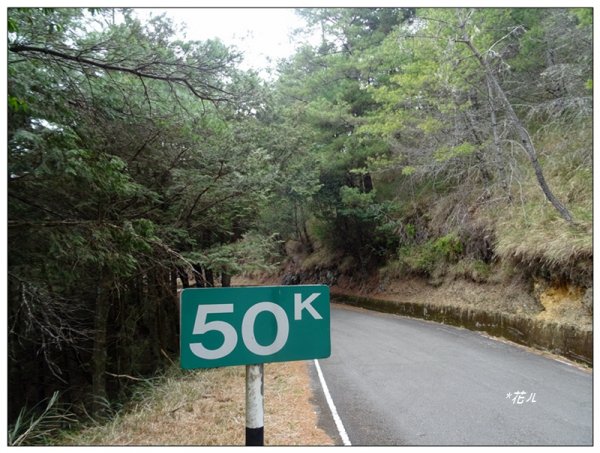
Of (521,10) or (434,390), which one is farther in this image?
(521,10)

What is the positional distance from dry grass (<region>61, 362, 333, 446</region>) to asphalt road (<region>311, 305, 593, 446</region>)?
411 millimetres

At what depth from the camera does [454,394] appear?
6359 millimetres

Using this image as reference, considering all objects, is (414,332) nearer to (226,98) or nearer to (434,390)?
(434,390)

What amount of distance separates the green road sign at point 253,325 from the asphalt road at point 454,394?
151 inches

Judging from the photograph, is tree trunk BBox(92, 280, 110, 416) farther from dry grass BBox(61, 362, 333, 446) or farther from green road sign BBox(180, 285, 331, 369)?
green road sign BBox(180, 285, 331, 369)

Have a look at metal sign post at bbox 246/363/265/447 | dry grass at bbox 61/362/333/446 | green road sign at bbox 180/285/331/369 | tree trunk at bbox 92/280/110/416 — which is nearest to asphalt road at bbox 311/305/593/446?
dry grass at bbox 61/362/333/446

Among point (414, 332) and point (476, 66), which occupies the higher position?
point (476, 66)

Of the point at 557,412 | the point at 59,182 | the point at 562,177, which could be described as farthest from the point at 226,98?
the point at 562,177

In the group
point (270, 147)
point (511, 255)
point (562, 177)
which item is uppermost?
point (270, 147)

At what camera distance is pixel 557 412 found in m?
5.55

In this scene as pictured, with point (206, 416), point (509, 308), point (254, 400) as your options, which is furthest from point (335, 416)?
point (509, 308)

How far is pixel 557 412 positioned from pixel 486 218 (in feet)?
28.4

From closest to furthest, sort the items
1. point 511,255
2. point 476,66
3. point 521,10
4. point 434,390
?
point 434,390
point 511,255
point 476,66
point 521,10

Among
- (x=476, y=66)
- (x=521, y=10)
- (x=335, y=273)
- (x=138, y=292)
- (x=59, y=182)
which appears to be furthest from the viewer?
(x=335, y=273)
